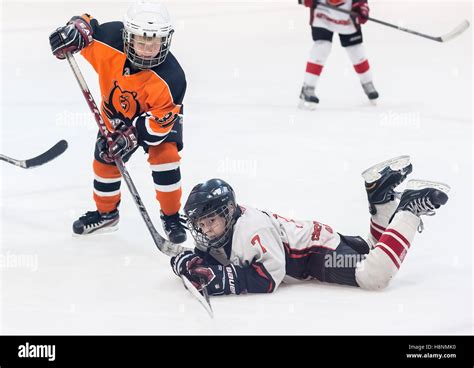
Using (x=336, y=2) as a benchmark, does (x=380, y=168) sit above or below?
above

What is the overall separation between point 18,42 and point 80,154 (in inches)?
95.8

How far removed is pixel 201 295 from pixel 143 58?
0.90m

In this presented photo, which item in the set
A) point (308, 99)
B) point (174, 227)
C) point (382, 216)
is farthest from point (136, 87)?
point (308, 99)

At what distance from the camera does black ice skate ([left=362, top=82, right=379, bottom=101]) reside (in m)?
5.55

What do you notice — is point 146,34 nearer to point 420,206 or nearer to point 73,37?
point 73,37

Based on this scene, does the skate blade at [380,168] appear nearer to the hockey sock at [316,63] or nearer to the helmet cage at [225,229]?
the helmet cage at [225,229]

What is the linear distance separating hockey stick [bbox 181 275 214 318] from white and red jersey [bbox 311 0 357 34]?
287cm

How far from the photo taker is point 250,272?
293 centimetres

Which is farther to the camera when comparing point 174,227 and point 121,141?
point 174,227

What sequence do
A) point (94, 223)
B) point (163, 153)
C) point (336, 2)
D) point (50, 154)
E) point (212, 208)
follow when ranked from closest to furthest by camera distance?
1. point (212, 208)
2. point (163, 153)
3. point (94, 223)
4. point (50, 154)
5. point (336, 2)

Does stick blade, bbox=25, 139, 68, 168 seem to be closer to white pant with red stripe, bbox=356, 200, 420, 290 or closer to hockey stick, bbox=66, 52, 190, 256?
hockey stick, bbox=66, 52, 190, 256

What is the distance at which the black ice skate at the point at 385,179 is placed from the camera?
128 inches

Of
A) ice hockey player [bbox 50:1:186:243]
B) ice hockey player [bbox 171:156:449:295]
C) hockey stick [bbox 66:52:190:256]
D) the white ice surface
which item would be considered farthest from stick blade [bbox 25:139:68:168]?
ice hockey player [bbox 171:156:449:295]

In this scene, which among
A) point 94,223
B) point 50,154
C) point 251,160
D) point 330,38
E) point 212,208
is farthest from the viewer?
point 330,38
